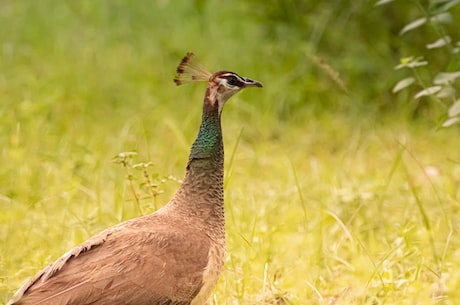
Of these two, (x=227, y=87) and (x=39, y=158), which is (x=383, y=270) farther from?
(x=39, y=158)

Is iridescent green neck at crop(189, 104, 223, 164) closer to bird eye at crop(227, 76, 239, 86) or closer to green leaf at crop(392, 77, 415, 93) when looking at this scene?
bird eye at crop(227, 76, 239, 86)

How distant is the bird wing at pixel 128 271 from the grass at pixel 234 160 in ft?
1.76

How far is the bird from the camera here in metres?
3.13

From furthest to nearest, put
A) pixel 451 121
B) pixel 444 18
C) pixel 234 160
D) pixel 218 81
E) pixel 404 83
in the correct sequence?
pixel 234 160, pixel 444 18, pixel 404 83, pixel 451 121, pixel 218 81

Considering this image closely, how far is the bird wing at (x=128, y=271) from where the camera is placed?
3.12 metres

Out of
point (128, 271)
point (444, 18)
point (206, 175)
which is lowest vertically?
point (128, 271)

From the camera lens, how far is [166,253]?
128 inches

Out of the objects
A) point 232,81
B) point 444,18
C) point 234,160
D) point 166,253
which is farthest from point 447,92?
point 166,253

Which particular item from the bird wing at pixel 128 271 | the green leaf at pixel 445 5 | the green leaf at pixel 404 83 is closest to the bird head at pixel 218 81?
the bird wing at pixel 128 271

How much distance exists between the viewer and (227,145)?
595cm

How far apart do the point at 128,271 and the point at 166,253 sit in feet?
0.45

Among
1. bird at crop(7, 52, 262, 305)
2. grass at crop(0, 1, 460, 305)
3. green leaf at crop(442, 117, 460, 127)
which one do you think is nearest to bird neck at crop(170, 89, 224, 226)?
bird at crop(7, 52, 262, 305)

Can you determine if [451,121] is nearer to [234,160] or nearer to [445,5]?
[445,5]

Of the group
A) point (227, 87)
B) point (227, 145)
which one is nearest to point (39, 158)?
point (227, 145)
